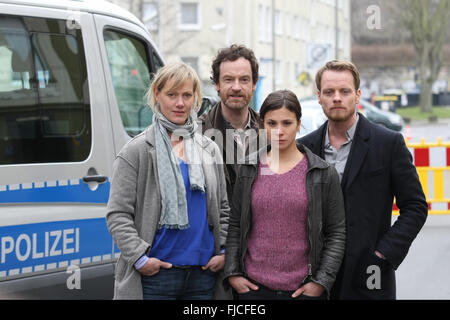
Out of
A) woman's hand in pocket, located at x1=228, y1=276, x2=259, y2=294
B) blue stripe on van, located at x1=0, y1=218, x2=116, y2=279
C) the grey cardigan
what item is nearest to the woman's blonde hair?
the grey cardigan

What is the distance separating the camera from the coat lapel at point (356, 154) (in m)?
3.53

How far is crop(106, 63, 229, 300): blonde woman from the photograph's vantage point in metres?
3.39

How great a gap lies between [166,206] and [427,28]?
1902 inches

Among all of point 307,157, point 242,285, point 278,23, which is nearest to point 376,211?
point 307,157

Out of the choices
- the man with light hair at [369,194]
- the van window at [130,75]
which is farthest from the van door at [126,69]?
the man with light hair at [369,194]

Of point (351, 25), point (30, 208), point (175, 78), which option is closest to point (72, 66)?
point (30, 208)

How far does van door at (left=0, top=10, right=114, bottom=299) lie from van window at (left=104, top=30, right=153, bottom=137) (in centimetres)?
27

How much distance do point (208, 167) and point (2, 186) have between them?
159cm

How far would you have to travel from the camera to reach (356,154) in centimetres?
→ 356

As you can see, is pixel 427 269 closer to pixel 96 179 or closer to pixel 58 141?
pixel 96 179

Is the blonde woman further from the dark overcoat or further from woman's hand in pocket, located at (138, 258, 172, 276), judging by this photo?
the dark overcoat

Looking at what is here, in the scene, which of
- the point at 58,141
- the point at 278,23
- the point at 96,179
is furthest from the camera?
the point at 278,23

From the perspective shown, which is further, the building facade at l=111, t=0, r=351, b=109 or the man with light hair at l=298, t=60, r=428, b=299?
the building facade at l=111, t=0, r=351, b=109

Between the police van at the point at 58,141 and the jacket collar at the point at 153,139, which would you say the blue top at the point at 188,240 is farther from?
the police van at the point at 58,141
